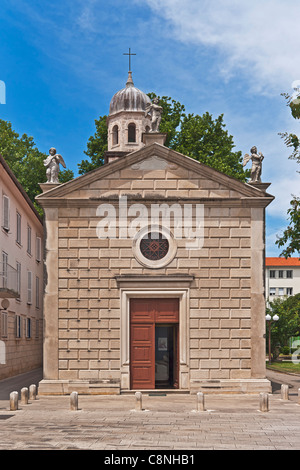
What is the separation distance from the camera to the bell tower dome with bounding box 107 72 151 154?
110 ft

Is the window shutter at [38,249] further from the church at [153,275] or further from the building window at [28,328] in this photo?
the church at [153,275]

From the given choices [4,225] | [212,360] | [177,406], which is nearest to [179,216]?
[212,360]

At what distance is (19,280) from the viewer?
3438cm

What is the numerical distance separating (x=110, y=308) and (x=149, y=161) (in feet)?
17.1

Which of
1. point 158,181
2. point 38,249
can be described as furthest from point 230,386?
point 38,249

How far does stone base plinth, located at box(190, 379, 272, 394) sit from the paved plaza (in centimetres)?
30

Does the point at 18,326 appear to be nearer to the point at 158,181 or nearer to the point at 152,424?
the point at 158,181

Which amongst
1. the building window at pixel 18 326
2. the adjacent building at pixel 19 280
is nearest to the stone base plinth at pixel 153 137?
the adjacent building at pixel 19 280

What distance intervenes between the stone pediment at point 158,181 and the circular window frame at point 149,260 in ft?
3.68

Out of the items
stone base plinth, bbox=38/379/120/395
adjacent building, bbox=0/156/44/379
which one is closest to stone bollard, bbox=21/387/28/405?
stone base plinth, bbox=38/379/120/395

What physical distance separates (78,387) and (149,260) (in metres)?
4.78

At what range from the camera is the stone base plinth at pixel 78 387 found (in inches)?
846

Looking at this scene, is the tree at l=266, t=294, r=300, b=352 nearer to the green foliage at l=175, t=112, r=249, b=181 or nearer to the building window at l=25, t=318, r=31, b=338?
the green foliage at l=175, t=112, r=249, b=181

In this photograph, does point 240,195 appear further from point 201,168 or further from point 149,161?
point 149,161
